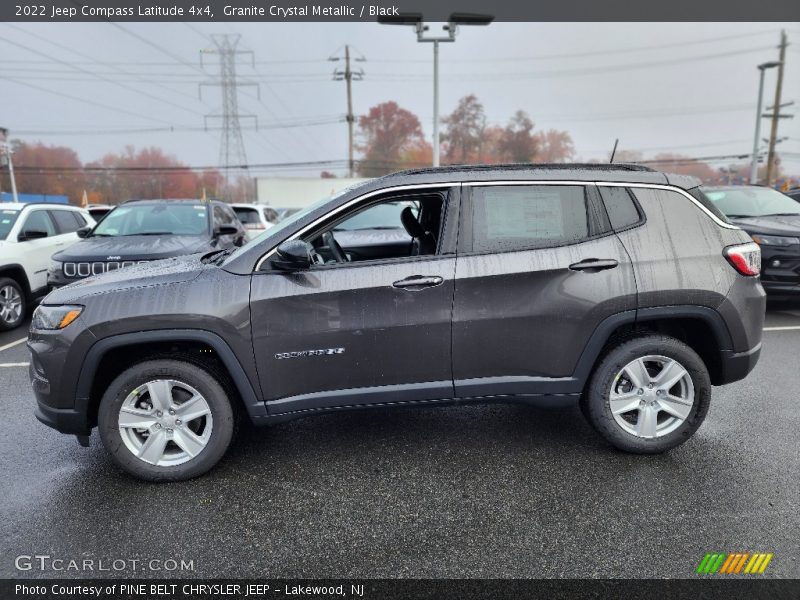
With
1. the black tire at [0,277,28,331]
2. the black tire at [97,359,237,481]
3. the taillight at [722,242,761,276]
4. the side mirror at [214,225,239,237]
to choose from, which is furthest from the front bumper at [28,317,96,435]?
the black tire at [0,277,28,331]

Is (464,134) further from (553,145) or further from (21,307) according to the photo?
(21,307)

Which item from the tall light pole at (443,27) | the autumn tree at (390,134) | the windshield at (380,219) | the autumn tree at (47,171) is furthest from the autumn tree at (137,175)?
the windshield at (380,219)

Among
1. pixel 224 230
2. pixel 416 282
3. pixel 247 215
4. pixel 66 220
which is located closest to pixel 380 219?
pixel 224 230

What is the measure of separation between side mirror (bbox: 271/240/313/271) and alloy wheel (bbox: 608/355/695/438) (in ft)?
6.88

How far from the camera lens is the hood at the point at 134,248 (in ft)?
20.4

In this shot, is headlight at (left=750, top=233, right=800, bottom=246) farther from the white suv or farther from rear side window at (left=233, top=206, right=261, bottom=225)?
rear side window at (left=233, top=206, right=261, bottom=225)

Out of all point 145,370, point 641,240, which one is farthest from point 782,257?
point 145,370

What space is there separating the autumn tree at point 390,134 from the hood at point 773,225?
169 feet

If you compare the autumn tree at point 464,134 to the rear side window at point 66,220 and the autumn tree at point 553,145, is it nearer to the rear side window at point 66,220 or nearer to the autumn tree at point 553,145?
the autumn tree at point 553,145

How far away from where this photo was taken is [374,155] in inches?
2290

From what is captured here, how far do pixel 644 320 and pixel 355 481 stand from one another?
6.79 feet

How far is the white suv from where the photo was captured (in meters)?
7.14

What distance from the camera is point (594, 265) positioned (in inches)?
124

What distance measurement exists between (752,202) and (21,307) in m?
11.2
